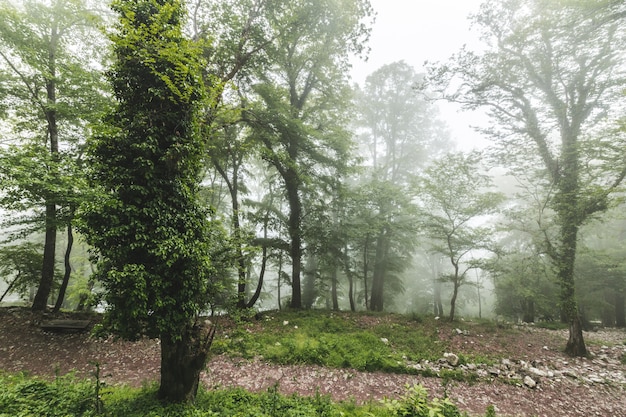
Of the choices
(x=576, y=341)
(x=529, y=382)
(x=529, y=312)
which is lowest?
(x=529, y=312)

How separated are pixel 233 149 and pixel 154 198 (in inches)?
280

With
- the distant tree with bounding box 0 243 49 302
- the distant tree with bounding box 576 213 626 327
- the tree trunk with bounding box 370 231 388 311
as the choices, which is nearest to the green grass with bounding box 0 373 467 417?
the distant tree with bounding box 0 243 49 302

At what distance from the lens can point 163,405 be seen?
4.63 metres

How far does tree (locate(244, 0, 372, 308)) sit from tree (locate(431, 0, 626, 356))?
16.8 feet

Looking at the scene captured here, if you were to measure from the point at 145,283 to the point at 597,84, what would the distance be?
1655 centimetres

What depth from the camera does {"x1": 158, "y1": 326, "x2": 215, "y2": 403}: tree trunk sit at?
15.9 ft

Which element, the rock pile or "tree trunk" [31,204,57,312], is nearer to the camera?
the rock pile

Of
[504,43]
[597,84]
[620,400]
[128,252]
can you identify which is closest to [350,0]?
Result: [504,43]

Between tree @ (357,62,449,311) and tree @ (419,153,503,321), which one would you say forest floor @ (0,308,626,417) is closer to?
tree @ (419,153,503,321)

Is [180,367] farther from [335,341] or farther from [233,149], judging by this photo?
[233,149]

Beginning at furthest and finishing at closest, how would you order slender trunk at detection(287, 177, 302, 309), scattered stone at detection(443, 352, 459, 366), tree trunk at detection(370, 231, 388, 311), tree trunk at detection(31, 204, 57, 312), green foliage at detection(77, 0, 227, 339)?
tree trunk at detection(370, 231, 388, 311), slender trunk at detection(287, 177, 302, 309), tree trunk at detection(31, 204, 57, 312), scattered stone at detection(443, 352, 459, 366), green foliage at detection(77, 0, 227, 339)

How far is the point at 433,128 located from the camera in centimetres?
2373

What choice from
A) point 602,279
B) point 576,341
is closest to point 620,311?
point 602,279

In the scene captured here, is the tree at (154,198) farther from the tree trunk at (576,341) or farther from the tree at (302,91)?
the tree trunk at (576,341)
